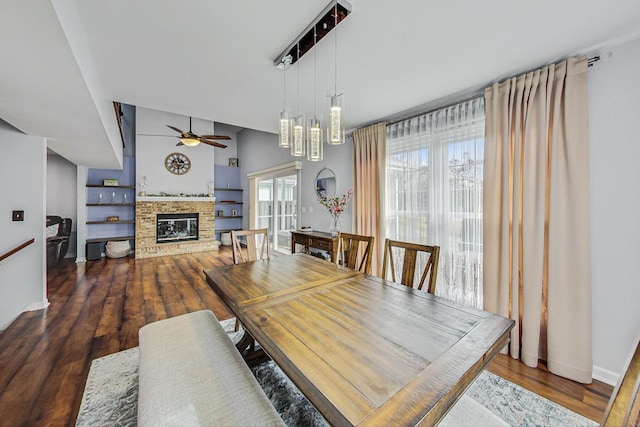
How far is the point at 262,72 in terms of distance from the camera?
215 cm

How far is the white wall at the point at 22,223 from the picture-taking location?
2.75 m

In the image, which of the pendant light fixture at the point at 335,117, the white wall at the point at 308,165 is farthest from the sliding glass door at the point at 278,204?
the pendant light fixture at the point at 335,117

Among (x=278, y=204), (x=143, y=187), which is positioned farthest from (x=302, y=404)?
(x=143, y=187)

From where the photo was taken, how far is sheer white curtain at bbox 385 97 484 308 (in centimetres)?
252

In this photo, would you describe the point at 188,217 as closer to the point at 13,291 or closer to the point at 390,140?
the point at 13,291

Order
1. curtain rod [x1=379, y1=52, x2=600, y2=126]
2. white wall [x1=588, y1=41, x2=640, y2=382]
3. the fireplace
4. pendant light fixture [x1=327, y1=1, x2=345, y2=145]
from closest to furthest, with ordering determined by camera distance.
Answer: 1. pendant light fixture [x1=327, y1=1, x2=345, y2=145]
2. white wall [x1=588, y1=41, x2=640, y2=382]
3. curtain rod [x1=379, y1=52, x2=600, y2=126]
4. the fireplace

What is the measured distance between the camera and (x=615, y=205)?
1.81m

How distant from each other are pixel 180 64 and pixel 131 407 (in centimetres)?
251

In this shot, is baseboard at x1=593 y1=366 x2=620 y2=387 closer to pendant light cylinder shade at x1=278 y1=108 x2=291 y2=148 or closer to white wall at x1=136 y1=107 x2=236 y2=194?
pendant light cylinder shade at x1=278 y1=108 x2=291 y2=148

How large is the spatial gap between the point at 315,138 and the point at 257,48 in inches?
30.3

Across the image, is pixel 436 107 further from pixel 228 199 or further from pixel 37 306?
pixel 228 199

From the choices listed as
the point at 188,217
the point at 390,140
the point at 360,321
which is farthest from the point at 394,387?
the point at 188,217

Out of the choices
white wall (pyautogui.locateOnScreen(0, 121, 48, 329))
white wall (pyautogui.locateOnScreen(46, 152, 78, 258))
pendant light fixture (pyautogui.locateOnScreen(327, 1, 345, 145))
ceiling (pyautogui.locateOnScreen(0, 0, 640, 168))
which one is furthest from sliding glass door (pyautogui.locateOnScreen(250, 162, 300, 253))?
white wall (pyautogui.locateOnScreen(46, 152, 78, 258))

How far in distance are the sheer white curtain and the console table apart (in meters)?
0.89
